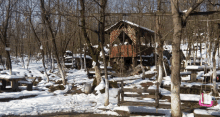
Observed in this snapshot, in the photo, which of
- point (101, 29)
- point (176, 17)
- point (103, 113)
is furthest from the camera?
point (101, 29)

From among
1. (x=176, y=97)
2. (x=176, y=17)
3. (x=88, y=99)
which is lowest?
(x=88, y=99)

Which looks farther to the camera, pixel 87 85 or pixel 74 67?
pixel 74 67

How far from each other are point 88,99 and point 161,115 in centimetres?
503

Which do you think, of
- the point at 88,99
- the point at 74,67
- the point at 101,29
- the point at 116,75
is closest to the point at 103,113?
the point at 88,99

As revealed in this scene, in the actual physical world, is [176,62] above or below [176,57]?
below

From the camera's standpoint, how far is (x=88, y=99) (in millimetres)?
11000

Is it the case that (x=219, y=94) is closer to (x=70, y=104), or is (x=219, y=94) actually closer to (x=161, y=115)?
(x=161, y=115)

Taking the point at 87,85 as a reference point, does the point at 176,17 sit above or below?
above

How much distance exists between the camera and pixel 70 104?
9750 millimetres

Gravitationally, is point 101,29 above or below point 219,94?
above

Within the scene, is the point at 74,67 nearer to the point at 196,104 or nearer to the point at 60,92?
the point at 60,92

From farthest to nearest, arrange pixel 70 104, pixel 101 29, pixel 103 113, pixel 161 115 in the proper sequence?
pixel 70 104, pixel 101 29, pixel 103 113, pixel 161 115

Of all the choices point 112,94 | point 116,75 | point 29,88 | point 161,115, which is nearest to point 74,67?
point 116,75

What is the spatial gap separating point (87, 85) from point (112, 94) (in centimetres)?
200
